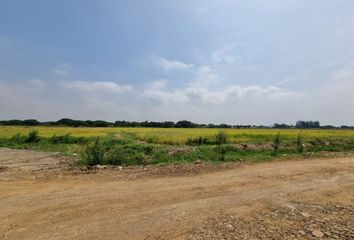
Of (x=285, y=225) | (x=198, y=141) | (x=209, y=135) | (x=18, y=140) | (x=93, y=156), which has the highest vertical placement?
(x=209, y=135)

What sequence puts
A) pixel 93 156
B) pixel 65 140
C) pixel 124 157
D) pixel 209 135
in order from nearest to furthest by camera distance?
pixel 93 156 → pixel 124 157 → pixel 65 140 → pixel 209 135

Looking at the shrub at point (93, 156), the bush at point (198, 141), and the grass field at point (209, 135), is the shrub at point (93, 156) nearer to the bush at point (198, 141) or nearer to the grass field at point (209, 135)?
the grass field at point (209, 135)

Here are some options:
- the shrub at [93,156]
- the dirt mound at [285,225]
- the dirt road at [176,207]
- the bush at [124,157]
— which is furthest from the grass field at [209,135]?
the dirt mound at [285,225]

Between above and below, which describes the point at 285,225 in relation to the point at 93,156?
below

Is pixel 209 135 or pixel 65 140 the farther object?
pixel 209 135

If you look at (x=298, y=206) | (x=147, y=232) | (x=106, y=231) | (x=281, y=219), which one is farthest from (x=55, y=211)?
(x=298, y=206)

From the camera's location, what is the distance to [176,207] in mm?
6957

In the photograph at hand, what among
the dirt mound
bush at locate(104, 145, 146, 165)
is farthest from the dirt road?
bush at locate(104, 145, 146, 165)

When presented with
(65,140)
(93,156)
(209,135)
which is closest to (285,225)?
(93,156)

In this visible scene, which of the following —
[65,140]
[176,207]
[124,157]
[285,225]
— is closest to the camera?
[285,225]

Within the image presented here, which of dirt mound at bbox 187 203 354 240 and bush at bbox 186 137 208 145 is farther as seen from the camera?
bush at bbox 186 137 208 145

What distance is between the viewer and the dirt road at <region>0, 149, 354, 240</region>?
5.57 meters

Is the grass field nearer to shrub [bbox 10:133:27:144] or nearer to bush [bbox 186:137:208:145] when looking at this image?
bush [bbox 186:137:208:145]

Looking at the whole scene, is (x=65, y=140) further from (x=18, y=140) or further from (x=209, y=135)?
(x=209, y=135)
